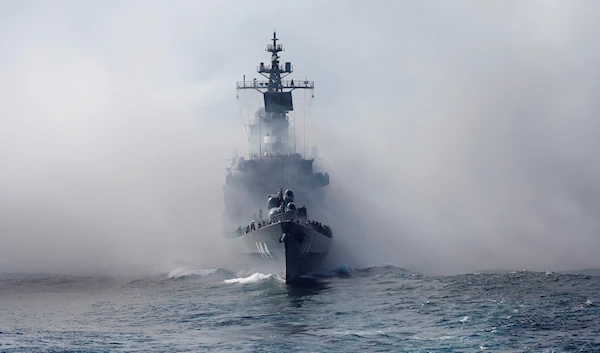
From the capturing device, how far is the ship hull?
1946 inches

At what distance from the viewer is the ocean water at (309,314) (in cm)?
3120

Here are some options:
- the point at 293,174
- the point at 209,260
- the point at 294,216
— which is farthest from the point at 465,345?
the point at 293,174

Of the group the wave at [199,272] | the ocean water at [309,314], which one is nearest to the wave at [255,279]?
the ocean water at [309,314]

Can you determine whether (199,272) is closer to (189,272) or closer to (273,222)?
(189,272)

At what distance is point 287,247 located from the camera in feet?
162

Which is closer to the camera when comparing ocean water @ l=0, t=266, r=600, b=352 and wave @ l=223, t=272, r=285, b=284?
ocean water @ l=0, t=266, r=600, b=352

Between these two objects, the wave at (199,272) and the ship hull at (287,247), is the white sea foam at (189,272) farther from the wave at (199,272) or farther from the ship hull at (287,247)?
the ship hull at (287,247)

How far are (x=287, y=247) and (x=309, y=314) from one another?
38.1 ft

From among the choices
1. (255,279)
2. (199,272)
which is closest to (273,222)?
(255,279)

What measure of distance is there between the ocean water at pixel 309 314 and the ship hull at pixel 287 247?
4.14 ft

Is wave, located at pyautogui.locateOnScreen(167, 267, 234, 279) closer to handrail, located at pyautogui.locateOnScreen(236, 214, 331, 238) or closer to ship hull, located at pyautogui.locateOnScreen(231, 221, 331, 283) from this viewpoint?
ship hull, located at pyautogui.locateOnScreen(231, 221, 331, 283)

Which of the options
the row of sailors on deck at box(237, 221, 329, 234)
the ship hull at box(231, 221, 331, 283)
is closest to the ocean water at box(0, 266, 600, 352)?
the ship hull at box(231, 221, 331, 283)

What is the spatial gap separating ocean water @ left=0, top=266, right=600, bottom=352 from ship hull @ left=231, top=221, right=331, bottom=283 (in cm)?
126

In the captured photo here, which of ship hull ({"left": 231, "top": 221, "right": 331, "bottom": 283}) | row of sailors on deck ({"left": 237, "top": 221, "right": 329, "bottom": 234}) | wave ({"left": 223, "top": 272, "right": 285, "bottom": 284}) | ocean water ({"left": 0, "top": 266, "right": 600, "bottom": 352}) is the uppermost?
row of sailors on deck ({"left": 237, "top": 221, "right": 329, "bottom": 234})
